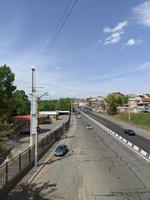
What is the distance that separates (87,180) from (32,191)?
540cm

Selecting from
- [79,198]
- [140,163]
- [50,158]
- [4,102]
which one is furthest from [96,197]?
[50,158]

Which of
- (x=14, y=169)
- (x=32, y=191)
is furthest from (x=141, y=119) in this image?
(x=32, y=191)

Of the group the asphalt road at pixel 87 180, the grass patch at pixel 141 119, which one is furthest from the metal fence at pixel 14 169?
the grass patch at pixel 141 119

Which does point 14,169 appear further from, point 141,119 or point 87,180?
point 141,119

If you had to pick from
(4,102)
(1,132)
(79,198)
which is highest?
(4,102)

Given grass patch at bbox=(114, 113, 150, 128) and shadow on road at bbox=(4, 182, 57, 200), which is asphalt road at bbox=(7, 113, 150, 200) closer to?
shadow on road at bbox=(4, 182, 57, 200)

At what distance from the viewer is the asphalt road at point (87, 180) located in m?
23.6

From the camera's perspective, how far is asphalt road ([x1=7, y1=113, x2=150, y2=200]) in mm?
23623

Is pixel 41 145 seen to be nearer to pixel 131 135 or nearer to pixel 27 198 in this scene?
pixel 27 198

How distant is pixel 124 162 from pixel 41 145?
10680mm

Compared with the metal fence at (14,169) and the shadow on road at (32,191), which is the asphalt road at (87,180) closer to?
the shadow on road at (32,191)

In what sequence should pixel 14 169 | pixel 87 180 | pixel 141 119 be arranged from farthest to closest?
1. pixel 141 119
2. pixel 87 180
3. pixel 14 169

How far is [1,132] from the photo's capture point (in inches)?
649

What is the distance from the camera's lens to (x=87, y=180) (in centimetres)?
2880
